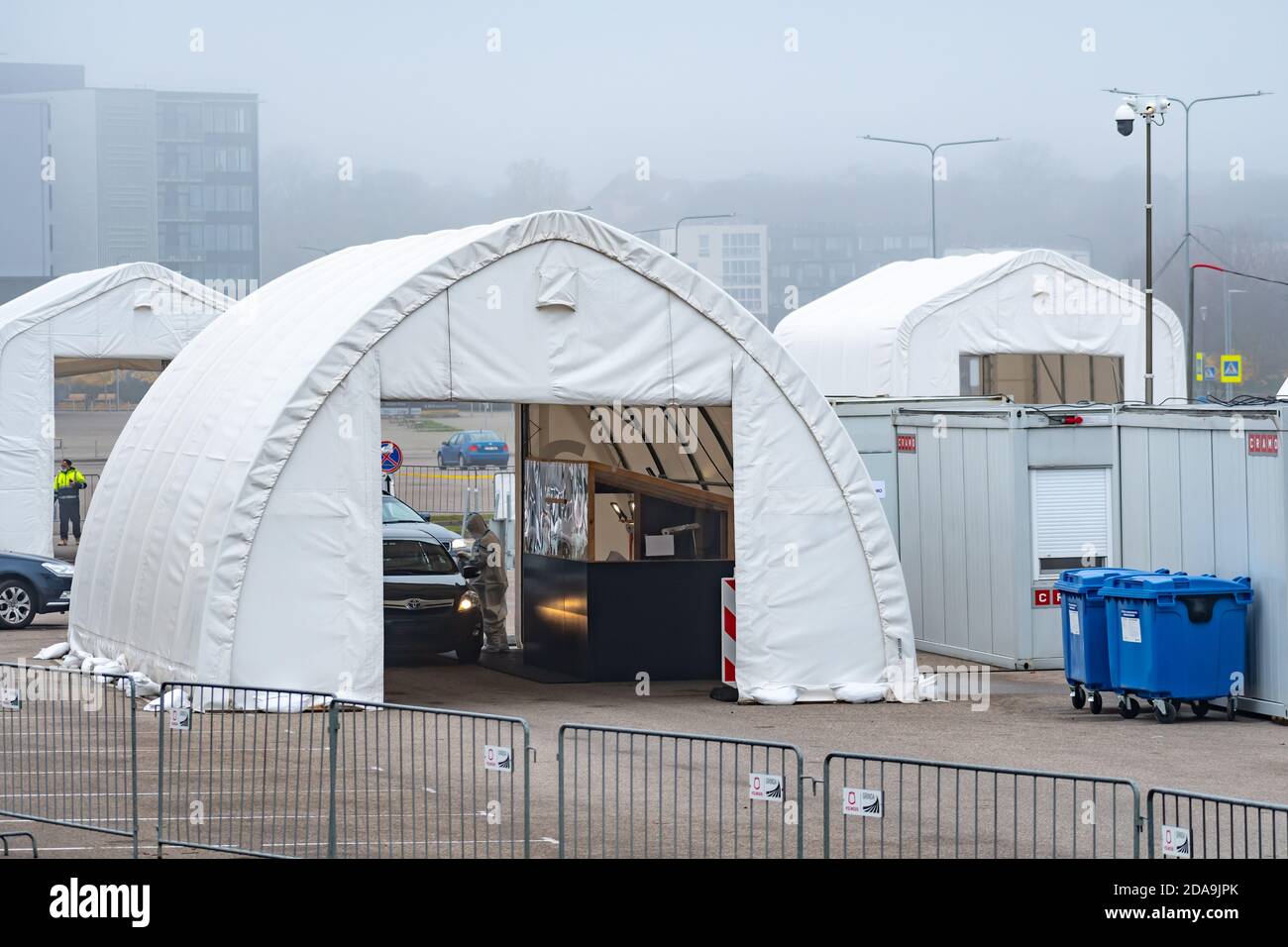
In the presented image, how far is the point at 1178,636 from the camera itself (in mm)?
15469

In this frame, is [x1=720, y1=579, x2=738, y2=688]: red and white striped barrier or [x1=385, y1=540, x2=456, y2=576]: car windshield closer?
[x1=720, y1=579, x2=738, y2=688]: red and white striped barrier

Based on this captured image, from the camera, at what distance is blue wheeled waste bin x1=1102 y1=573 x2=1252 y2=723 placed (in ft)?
50.7

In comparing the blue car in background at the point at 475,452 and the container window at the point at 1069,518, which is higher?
the blue car in background at the point at 475,452

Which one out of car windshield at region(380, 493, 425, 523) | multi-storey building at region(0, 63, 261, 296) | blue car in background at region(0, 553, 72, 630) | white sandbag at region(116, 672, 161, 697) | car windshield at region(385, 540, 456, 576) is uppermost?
multi-storey building at region(0, 63, 261, 296)

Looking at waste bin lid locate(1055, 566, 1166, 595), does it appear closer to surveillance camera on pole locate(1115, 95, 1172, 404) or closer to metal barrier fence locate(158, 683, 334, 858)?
metal barrier fence locate(158, 683, 334, 858)

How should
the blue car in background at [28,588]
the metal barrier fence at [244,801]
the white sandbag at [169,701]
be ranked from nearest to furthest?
the metal barrier fence at [244,801] < the white sandbag at [169,701] < the blue car in background at [28,588]

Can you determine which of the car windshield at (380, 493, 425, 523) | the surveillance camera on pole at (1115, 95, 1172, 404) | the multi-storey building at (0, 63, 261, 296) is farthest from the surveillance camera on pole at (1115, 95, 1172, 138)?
the multi-storey building at (0, 63, 261, 296)

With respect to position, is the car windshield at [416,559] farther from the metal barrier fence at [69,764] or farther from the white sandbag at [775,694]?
the metal barrier fence at [69,764]

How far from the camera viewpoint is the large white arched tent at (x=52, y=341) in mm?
29109

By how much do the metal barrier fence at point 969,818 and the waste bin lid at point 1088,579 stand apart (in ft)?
10.8

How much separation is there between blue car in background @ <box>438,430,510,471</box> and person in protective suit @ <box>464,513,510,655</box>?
1648 inches

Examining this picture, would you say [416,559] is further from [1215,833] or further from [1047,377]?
[1047,377]

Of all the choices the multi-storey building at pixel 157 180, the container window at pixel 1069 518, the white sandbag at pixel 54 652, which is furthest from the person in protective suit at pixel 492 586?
the multi-storey building at pixel 157 180

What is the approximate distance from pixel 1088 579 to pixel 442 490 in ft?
118
